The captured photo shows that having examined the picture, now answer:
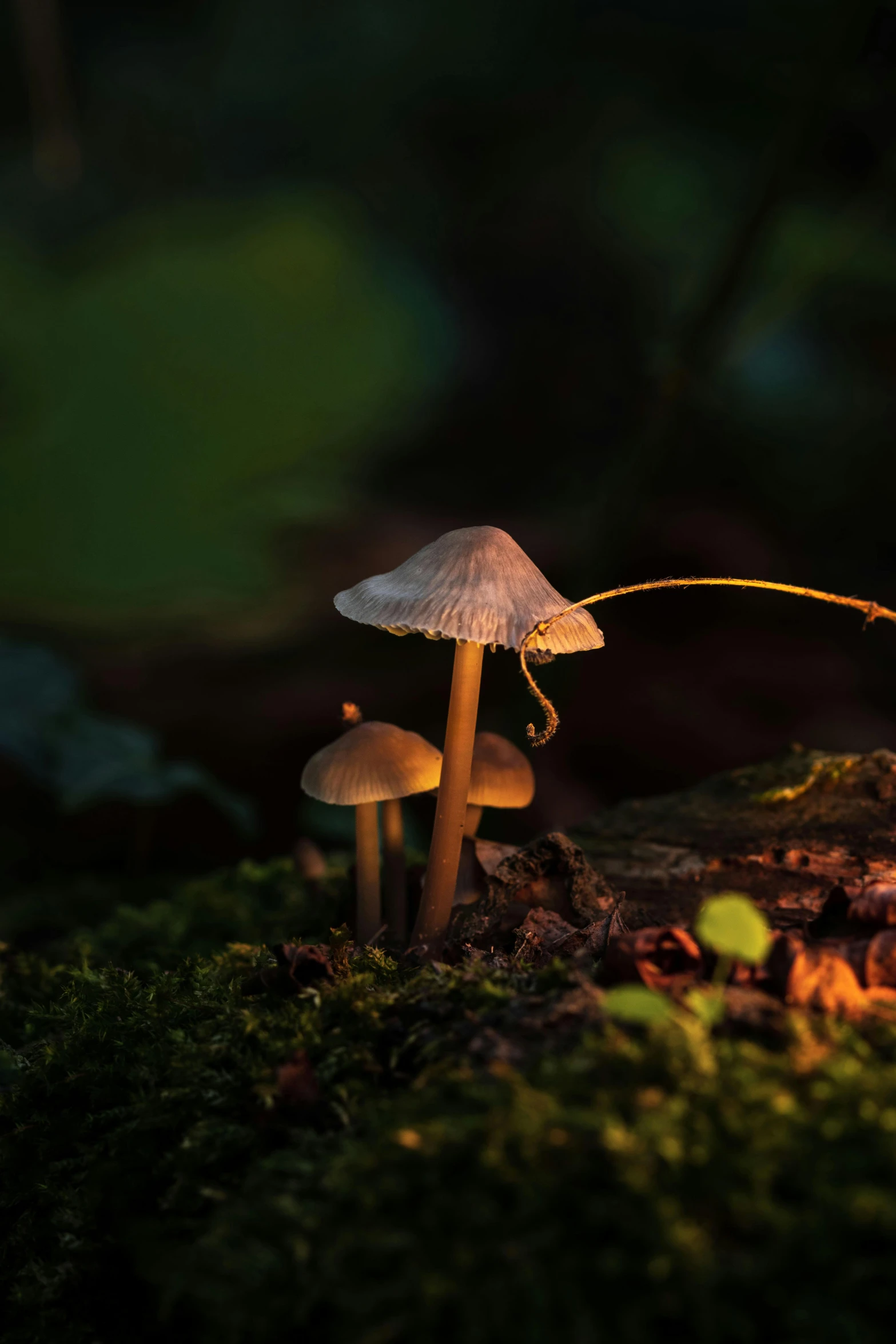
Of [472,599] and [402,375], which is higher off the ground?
[402,375]

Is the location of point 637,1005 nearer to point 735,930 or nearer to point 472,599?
point 735,930

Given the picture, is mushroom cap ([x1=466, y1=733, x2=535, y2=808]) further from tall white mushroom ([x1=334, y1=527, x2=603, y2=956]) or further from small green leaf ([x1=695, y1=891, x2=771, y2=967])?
small green leaf ([x1=695, y1=891, x2=771, y2=967])

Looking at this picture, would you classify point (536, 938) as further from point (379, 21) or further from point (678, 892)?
point (379, 21)

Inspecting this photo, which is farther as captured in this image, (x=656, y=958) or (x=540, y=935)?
(x=540, y=935)

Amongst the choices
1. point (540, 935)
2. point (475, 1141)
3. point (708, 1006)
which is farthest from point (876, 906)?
point (475, 1141)

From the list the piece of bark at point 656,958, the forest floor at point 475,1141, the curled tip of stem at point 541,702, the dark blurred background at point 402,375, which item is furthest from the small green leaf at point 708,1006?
the dark blurred background at point 402,375

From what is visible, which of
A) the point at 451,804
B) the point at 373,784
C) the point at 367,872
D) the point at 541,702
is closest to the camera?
the point at 541,702

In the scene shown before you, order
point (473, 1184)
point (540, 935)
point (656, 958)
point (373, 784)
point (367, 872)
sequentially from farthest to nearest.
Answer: point (367, 872)
point (373, 784)
point (540, 935)
point (656, 958)
point (473, 1184)

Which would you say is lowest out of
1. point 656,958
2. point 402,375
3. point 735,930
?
point 656,958
